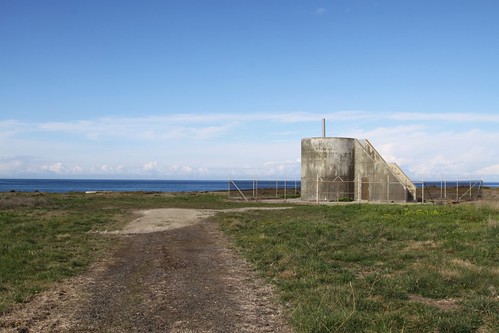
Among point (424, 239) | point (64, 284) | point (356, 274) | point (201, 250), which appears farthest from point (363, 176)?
point (64, 284)

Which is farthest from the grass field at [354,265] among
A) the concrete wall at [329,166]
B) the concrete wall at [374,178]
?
the concrete wall at [329,166]

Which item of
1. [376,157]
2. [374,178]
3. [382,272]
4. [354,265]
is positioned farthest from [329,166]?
[382,272]

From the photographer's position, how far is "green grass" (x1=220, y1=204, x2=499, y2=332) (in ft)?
25.7

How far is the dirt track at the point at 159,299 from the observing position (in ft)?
25.7

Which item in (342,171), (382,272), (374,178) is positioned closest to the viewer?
(382,272)

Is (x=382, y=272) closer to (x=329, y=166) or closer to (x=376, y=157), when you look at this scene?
(x=329, y=166)

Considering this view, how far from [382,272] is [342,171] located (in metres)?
31.7

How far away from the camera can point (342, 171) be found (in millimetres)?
42906

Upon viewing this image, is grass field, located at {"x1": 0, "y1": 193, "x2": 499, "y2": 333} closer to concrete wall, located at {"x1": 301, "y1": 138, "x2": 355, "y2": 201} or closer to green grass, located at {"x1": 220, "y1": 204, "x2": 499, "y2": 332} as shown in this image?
green grass, located at {"x1": 220, "y1": 204, "x2": 499, "y2": 332}

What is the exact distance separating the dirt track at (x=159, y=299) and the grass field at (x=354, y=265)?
505 millimetres

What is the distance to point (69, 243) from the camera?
16.9 metres

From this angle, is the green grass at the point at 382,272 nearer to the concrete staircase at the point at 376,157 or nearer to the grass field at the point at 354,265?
the grass field at the point at 354,265

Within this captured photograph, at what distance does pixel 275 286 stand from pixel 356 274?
2.23 meters

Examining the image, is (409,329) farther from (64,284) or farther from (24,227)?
(24,227)
